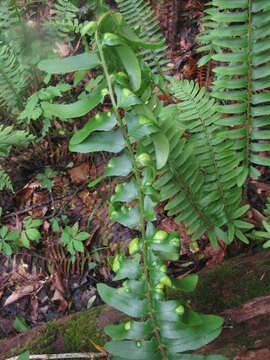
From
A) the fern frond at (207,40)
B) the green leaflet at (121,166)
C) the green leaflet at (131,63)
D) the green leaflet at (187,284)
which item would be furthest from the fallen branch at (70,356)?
the fern frond at (207,40)

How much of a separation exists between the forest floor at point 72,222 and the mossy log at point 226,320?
410 millimetres

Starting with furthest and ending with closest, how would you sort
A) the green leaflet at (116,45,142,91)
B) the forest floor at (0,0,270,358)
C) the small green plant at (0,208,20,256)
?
1. the small green plant at (0,208,20,256)
2. the forest floor at (0,0,270,358)
3. the green leaflet at (116,45,142,91)

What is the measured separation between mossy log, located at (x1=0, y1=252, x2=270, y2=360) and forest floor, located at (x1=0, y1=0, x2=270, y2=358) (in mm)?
410

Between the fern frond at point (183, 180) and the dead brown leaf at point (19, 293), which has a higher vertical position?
the fern frond at point (183, 180)

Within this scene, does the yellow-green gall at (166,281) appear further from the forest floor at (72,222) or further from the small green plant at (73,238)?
the small green plant at (73,238)

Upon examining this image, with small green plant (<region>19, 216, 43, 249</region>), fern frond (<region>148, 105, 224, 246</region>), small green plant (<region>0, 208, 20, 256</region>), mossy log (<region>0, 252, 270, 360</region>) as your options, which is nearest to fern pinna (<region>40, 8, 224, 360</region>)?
mossy log (<region>0, 252, 270, 360</region>)

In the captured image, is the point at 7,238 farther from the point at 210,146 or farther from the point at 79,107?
the point at 79,107

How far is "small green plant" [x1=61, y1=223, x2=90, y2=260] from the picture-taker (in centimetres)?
252

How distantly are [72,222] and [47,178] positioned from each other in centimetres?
44

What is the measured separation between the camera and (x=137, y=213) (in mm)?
1248

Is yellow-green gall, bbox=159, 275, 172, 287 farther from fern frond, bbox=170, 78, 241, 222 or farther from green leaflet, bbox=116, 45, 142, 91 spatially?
fern frond, bbox=170, 78, 241, 222

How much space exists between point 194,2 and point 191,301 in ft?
8.63

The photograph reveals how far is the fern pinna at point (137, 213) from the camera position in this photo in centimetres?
115

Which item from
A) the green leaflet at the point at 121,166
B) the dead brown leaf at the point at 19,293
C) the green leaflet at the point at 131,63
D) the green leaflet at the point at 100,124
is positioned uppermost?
the green leaflet at the point at 131,63
